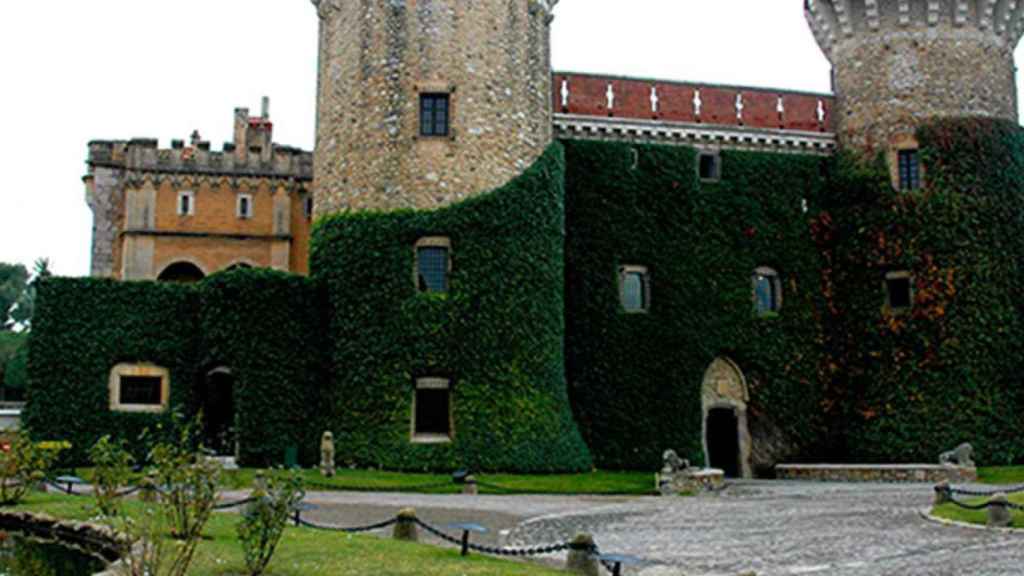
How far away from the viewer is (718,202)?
31.2m

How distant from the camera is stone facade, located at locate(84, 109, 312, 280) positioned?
3744 centimetres

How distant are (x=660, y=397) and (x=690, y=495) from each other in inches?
243

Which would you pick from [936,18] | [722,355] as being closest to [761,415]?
[722,355]

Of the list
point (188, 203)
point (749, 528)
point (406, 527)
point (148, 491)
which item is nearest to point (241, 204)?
point (188, 203)

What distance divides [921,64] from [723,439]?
41.0 feet

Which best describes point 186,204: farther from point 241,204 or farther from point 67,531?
point 67,531

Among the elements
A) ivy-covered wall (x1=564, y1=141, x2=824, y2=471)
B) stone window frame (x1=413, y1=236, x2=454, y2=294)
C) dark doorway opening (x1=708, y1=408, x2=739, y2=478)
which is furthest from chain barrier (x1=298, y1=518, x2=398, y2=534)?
dark doorway opening (x1=708, y1=408, x2=739, y2=478)

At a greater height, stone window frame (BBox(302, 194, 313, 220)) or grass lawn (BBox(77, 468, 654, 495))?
stone window frame (BBox(302, 194, 313, 220))

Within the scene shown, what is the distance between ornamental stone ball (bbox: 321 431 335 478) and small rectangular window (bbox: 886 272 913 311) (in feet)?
54.6

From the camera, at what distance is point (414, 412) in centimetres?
2516

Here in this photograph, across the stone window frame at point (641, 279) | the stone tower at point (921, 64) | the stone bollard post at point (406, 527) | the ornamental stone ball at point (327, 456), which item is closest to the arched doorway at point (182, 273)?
the ornamental stone ball at point (327, 456)

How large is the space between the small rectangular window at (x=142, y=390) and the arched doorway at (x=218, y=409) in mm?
1007

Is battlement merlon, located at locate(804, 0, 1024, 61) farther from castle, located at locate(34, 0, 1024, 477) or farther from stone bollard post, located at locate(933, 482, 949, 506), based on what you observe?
stone bollard post, located at locate(933, 482, 949, 506)

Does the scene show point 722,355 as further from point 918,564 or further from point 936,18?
point 918,564
